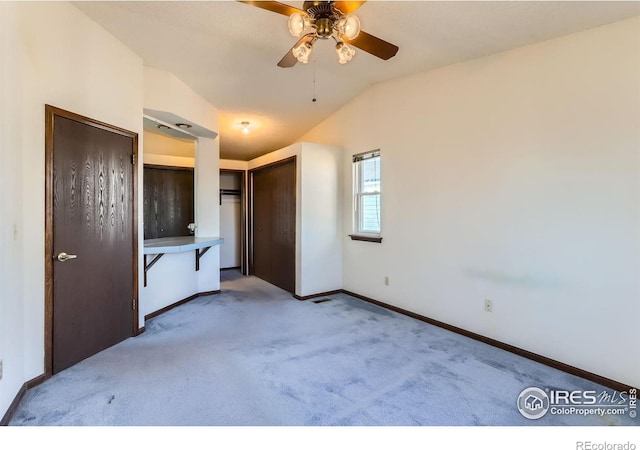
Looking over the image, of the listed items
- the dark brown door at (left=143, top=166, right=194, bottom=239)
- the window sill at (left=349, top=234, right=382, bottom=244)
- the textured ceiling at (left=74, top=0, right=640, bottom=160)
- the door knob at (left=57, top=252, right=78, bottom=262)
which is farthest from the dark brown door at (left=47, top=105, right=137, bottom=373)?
the window sill at (left=349, top=234, right=382, bottom=244)

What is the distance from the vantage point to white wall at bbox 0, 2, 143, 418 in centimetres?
182

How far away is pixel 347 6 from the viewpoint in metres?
1.75

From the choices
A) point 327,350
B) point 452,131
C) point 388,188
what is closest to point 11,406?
point 327,350

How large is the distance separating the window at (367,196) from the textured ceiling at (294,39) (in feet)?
3.20

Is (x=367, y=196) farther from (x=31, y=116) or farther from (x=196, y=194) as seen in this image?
(x=31, y=116)

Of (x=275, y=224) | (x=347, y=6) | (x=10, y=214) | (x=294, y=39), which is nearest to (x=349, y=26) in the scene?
(x=347, y=6)

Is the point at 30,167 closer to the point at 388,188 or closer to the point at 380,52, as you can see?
the point at 380,52

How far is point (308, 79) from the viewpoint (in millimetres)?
3742

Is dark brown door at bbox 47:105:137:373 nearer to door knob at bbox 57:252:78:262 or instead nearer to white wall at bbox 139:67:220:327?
door knob at bbox 57:252:78:262

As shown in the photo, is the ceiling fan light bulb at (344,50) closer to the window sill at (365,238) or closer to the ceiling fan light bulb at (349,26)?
the ceiling fan light bulb at (349,26)

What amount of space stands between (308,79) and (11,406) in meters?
3.83

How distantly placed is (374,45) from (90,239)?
2674 millimetres

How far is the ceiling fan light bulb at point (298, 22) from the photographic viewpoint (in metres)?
1.81

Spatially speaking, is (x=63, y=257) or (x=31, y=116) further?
(x=63, y=257)
